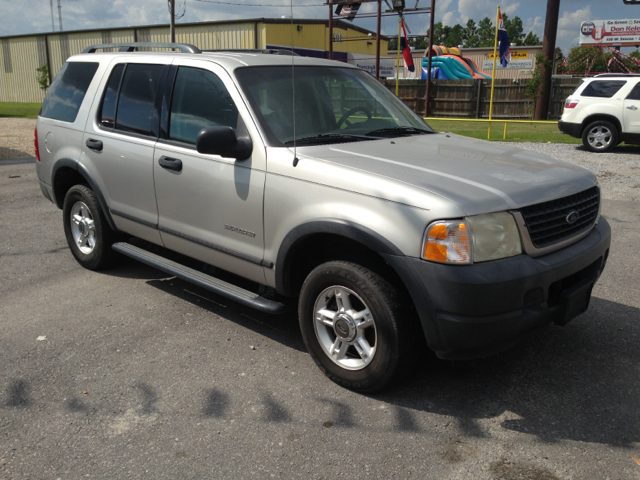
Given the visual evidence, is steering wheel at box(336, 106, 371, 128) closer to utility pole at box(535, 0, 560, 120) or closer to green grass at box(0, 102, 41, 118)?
utility pole at box(535, 0, 560, 120)

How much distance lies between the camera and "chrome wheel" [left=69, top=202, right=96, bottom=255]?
Result: 17.8 ft

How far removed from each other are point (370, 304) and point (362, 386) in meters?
0.54

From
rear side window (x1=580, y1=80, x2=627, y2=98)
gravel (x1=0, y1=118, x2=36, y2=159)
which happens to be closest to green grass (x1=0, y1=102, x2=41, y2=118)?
gravel (x1=0, y1=118, x2=36, y2=159)

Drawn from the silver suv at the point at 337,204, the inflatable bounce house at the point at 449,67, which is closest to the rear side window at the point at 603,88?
the silver suv at the point at 337,204

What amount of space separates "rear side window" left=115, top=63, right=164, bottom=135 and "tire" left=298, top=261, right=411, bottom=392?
202 cm

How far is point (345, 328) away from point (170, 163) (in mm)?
1825

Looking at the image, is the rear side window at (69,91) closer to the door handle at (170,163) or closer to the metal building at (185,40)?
the door handle at (170,163)

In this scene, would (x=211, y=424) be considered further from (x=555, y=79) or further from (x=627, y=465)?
(x=555, y=79)

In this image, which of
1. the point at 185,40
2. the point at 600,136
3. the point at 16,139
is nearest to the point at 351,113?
the point at 600,136

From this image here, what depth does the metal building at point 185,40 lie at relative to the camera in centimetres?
3262

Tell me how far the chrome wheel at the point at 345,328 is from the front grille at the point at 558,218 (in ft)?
3.28

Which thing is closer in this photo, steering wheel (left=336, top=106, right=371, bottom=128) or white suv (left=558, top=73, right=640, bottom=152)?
steering wheel (left=336, top=106, right=371, bottom=128)

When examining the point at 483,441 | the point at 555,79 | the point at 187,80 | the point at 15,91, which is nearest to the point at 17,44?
the point at 15,91

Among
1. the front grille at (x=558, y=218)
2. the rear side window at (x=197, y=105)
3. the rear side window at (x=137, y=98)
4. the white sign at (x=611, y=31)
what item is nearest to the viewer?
the front grille at (x=558, y=218)
